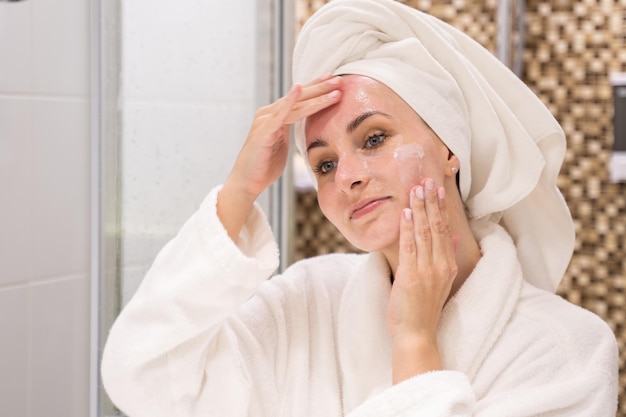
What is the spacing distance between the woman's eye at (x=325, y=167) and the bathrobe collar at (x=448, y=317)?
151 millimetres

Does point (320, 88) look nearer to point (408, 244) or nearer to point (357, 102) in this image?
point (357, 102)

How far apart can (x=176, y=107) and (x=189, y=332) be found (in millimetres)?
607

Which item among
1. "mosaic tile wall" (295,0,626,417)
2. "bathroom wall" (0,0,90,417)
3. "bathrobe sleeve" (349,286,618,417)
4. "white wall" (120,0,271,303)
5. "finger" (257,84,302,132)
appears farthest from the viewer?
"mosaic tile wall" (295,0,626,417)

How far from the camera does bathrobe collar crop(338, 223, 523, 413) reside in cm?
112

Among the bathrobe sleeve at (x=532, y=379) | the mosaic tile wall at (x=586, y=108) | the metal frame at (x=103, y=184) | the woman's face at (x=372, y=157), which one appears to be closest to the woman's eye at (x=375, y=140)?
the woman's face at (x=372, y=157)

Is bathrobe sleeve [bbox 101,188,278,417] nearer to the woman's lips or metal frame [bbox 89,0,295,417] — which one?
the woman's lips

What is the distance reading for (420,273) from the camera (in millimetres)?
1104

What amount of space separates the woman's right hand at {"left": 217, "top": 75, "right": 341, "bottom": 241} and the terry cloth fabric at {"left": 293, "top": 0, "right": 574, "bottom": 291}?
59mm

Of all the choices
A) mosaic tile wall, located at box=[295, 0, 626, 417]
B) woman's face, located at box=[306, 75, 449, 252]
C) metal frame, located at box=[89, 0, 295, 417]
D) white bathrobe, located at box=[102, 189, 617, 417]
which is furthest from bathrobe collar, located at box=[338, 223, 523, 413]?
mosaic tile wall, located at box=[295, 0, 626, 417]

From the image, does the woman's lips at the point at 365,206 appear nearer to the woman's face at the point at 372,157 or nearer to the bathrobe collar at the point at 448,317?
the woman's face at the point at 372,157

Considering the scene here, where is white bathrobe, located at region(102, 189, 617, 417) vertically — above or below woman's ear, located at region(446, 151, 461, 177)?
below

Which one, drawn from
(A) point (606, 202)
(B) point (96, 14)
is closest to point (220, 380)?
(B) point (96, 14)

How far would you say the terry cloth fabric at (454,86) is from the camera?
3.81 feet

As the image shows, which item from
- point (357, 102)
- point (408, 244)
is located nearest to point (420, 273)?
point (408, 244)
